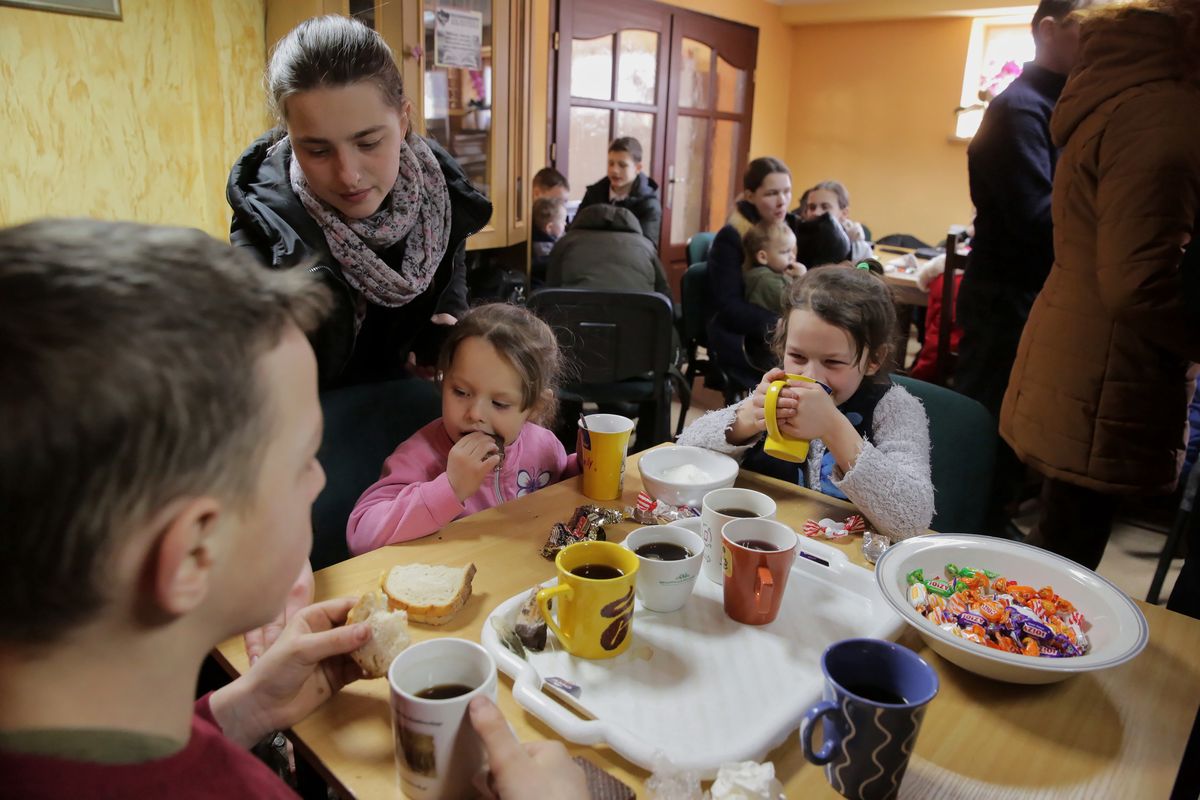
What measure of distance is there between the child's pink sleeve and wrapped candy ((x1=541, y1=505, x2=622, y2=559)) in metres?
0.18

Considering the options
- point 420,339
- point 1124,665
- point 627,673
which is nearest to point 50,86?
point 420,339

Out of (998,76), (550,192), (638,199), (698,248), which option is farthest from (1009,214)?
(998,76)

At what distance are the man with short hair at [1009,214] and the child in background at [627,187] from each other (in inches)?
94.4

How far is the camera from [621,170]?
4594 millimetres

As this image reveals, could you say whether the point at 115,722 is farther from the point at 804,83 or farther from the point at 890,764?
the point at 804,83

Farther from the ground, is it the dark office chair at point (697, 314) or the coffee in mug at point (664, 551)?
the coffee in mug at point (664, 551)

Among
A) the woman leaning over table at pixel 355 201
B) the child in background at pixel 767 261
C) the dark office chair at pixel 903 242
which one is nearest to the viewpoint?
the woman leaning over table at pixel 355 201

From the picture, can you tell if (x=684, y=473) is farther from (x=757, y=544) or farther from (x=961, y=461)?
(x=961, y=461)

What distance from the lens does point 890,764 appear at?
0.71m

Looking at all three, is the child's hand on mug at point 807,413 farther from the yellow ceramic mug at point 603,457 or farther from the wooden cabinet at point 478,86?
the wooden cabinet at point 478,86

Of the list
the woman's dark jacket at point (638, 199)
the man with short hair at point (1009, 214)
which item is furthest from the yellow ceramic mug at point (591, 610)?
the woman's dark jacket at point (638, 199)

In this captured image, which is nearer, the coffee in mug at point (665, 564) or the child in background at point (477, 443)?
the coffee in mug at point (665, 564)

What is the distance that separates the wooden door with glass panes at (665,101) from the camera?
16.9ft

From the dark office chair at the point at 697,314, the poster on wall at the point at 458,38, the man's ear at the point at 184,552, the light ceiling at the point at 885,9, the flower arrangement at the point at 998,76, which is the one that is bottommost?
the dark office chair at the point at 697,314
